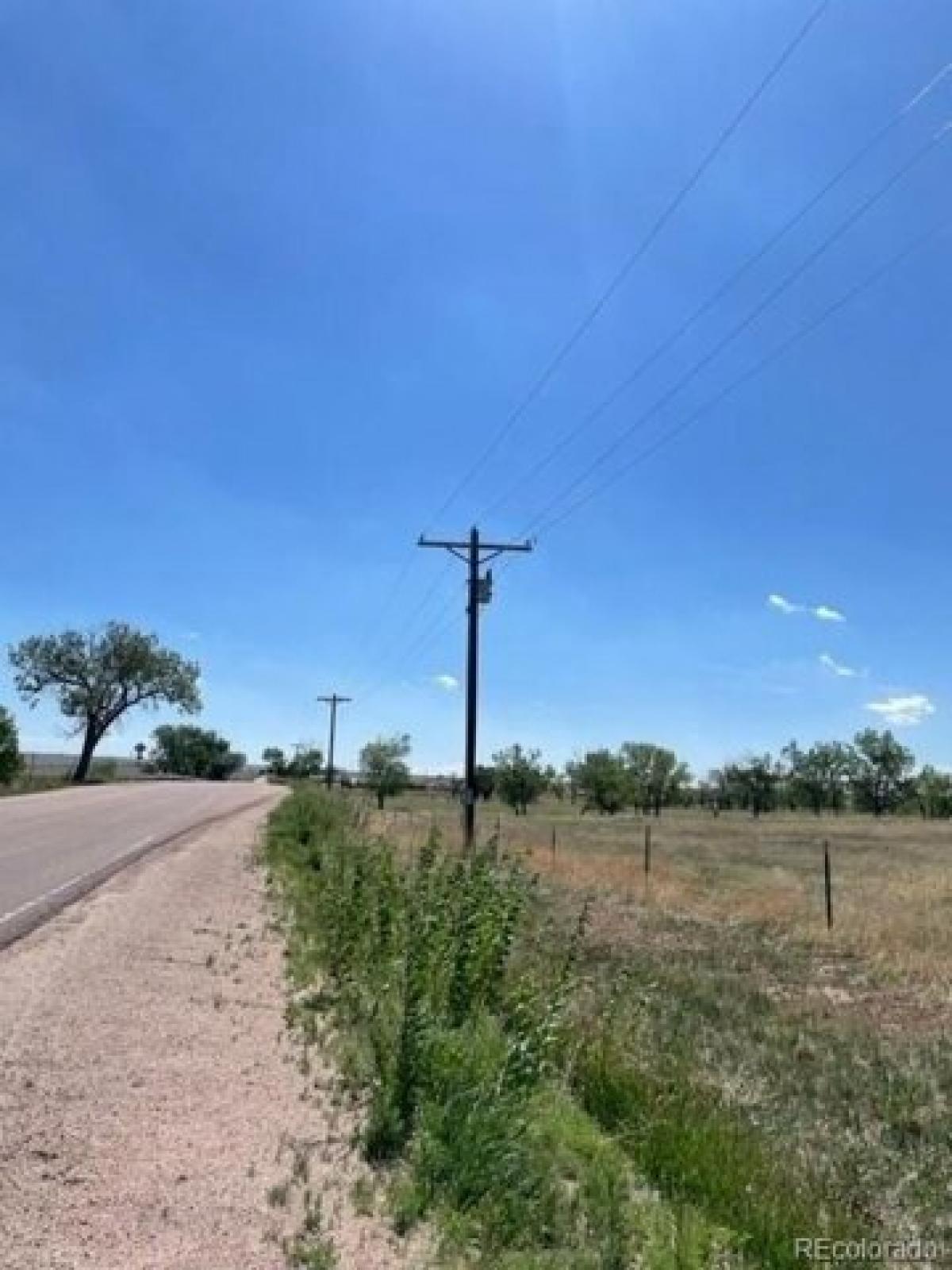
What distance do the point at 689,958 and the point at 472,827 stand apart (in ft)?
54.3

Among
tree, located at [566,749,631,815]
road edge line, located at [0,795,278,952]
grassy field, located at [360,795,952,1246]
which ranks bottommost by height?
grassy field, located at [360,795,952,1246]

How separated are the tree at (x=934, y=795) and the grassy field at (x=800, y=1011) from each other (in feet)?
360

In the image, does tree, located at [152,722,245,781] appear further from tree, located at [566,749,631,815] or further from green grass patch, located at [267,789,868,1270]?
green grass patch, located at [267,789,868,1270]

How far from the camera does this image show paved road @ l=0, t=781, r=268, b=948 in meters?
14.9

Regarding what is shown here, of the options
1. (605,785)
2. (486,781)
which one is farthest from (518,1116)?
(486,781)

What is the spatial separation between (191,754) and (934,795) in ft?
374

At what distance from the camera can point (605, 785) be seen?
108 metres

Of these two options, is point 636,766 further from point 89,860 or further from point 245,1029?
point 245,1029

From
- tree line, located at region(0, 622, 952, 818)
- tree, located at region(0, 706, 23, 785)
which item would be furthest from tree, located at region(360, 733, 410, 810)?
tree, located at region(0, 706, 23, 785)

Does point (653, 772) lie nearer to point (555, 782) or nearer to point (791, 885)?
point (555, 782)

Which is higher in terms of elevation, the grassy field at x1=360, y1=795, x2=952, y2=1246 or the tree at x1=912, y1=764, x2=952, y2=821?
the tree at x1=912, y1=764, x2=952, y2=821

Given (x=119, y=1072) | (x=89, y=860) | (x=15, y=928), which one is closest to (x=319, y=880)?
(x=15, y=928)

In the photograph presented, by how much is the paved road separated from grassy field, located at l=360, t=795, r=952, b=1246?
6.13m

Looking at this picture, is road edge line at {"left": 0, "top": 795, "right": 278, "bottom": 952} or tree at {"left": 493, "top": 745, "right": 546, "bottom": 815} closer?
road edge line at {"left": 0, "top": 795, "right": 278, "bottom": 952}
